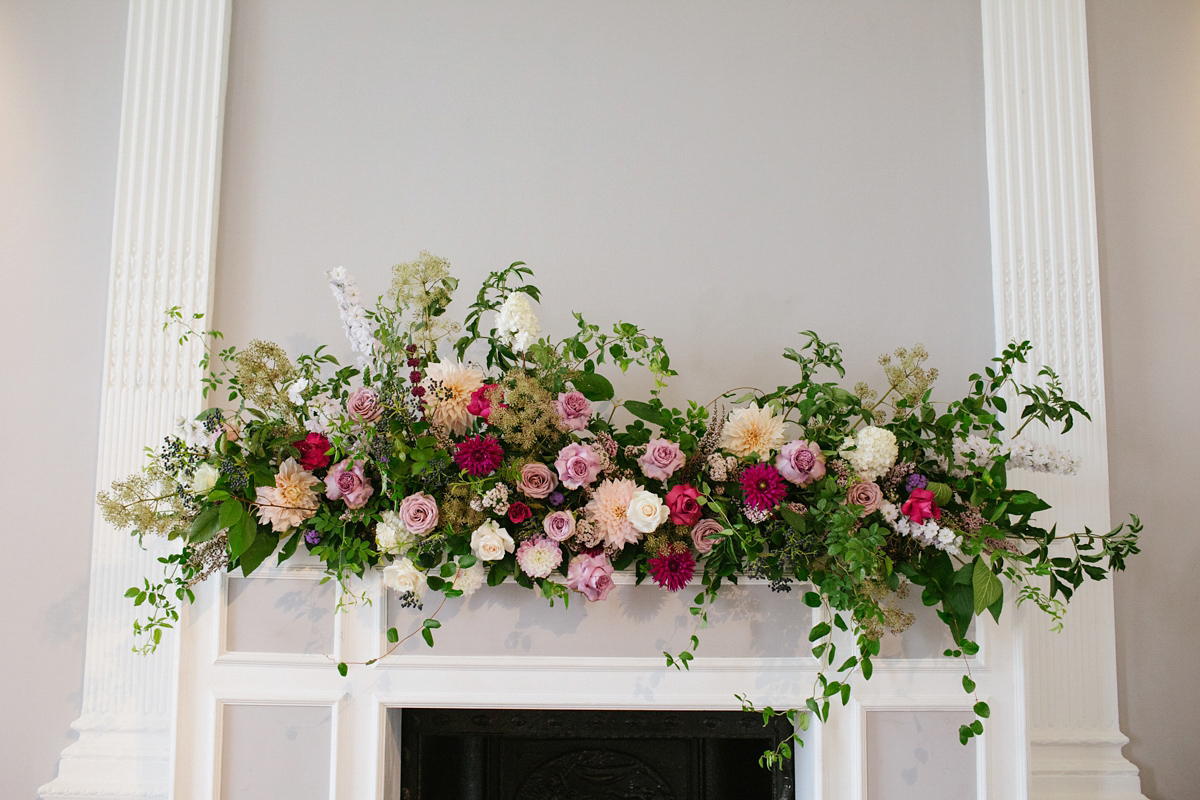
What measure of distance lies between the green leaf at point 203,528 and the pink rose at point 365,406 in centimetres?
35

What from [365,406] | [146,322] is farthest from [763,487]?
[146,322]

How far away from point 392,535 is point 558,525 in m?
0.33

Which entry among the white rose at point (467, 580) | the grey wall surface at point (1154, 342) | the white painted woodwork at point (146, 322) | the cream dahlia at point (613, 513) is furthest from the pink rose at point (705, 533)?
the white painted woodwork at point (146, 322)

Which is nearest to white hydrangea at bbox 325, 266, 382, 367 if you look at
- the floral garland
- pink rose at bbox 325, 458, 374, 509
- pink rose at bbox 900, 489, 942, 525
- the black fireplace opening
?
the floral garland

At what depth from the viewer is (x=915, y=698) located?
157 centimetres

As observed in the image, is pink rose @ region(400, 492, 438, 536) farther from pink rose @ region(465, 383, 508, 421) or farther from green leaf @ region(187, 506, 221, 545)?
green leaf @ region(187, 506, 221, 545)

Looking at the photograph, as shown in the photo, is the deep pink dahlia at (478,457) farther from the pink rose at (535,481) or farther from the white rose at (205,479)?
the white rose at (205,479)

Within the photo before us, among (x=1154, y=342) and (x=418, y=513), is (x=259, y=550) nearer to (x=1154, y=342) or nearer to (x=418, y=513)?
(x=418, y=513)

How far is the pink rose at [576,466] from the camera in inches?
55.9

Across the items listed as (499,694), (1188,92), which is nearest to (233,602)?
(499,694)

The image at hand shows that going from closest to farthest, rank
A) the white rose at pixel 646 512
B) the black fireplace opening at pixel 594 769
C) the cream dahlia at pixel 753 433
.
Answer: the white rose at pixel 646 512
the cream dahlia at pixel 753 433
the black fireplace opening at pixel 594 769

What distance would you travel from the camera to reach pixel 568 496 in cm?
151

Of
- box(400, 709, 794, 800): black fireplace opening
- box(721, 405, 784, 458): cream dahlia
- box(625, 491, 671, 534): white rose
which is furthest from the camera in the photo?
box(400, 709, 794, 800): black fireplace opening

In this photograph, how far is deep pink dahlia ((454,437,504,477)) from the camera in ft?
4.66
